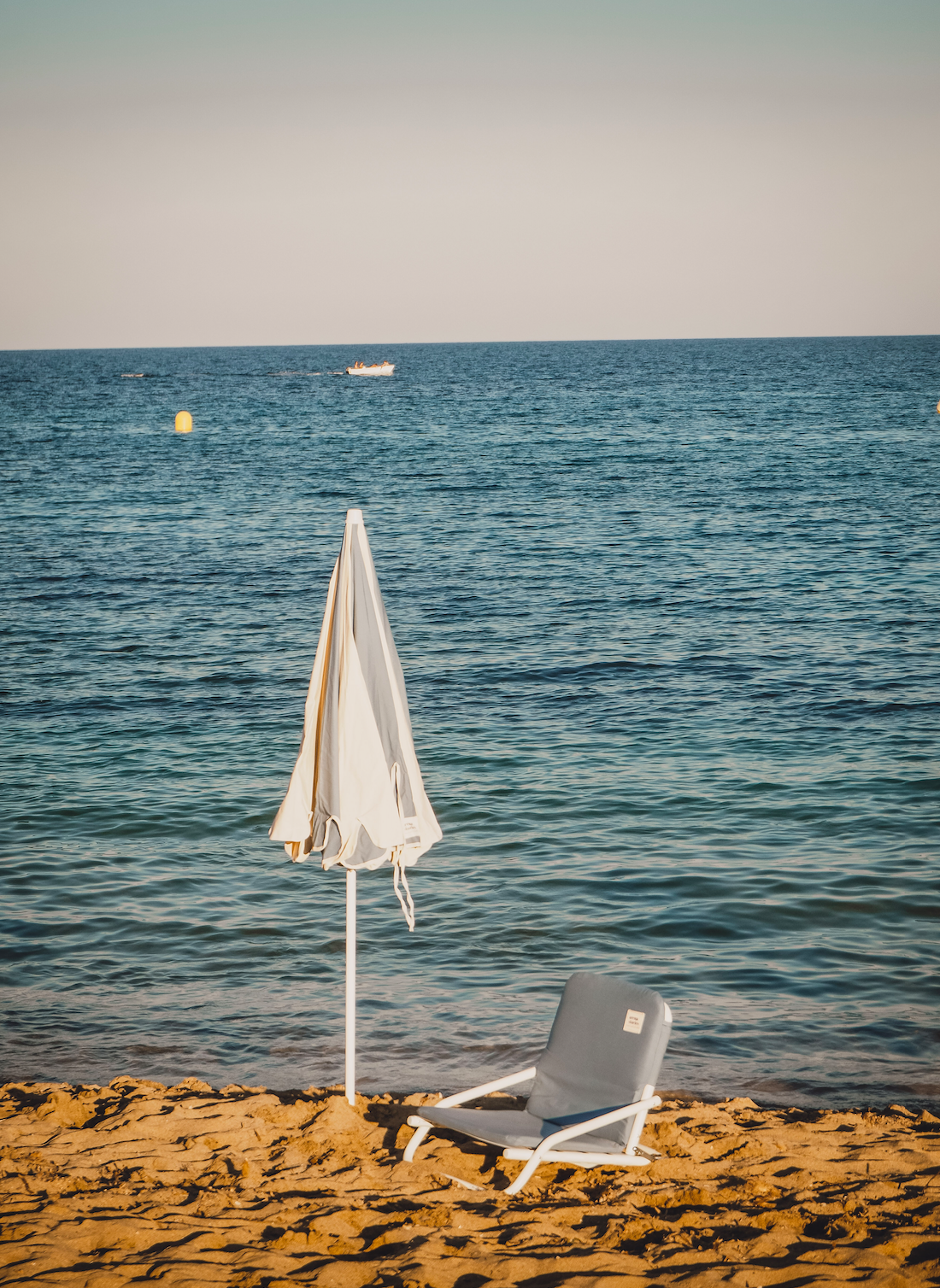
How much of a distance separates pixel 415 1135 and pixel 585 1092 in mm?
866

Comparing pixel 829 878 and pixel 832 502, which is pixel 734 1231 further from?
pixel 832 502

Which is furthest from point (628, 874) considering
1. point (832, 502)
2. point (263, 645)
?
point (832, 502)

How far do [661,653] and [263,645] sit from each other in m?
6.67

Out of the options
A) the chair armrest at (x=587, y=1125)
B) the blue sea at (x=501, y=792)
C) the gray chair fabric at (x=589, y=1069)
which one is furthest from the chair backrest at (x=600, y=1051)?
the blue sea at (x=501, y=792)

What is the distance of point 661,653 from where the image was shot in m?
19.0

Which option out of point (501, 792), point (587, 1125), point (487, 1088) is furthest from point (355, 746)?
point (501, 792)

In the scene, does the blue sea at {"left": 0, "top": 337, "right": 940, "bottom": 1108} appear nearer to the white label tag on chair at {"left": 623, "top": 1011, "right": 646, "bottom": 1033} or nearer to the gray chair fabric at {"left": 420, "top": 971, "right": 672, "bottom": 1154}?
the gray chair fabric at {"left": 420, "top": 971, "right": 672, "bottom": 1154}

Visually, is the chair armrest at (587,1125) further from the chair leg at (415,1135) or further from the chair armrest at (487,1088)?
the chair leg at (415,1135)

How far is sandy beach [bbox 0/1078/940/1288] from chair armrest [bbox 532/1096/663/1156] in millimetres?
255

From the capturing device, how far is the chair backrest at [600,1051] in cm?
569

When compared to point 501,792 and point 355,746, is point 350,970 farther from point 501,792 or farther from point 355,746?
point 501,792

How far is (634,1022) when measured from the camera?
19.0ft

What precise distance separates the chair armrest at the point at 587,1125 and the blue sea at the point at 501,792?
81.6 inches

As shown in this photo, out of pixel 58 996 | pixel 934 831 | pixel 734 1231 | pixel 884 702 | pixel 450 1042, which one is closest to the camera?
pixel 734 1231
